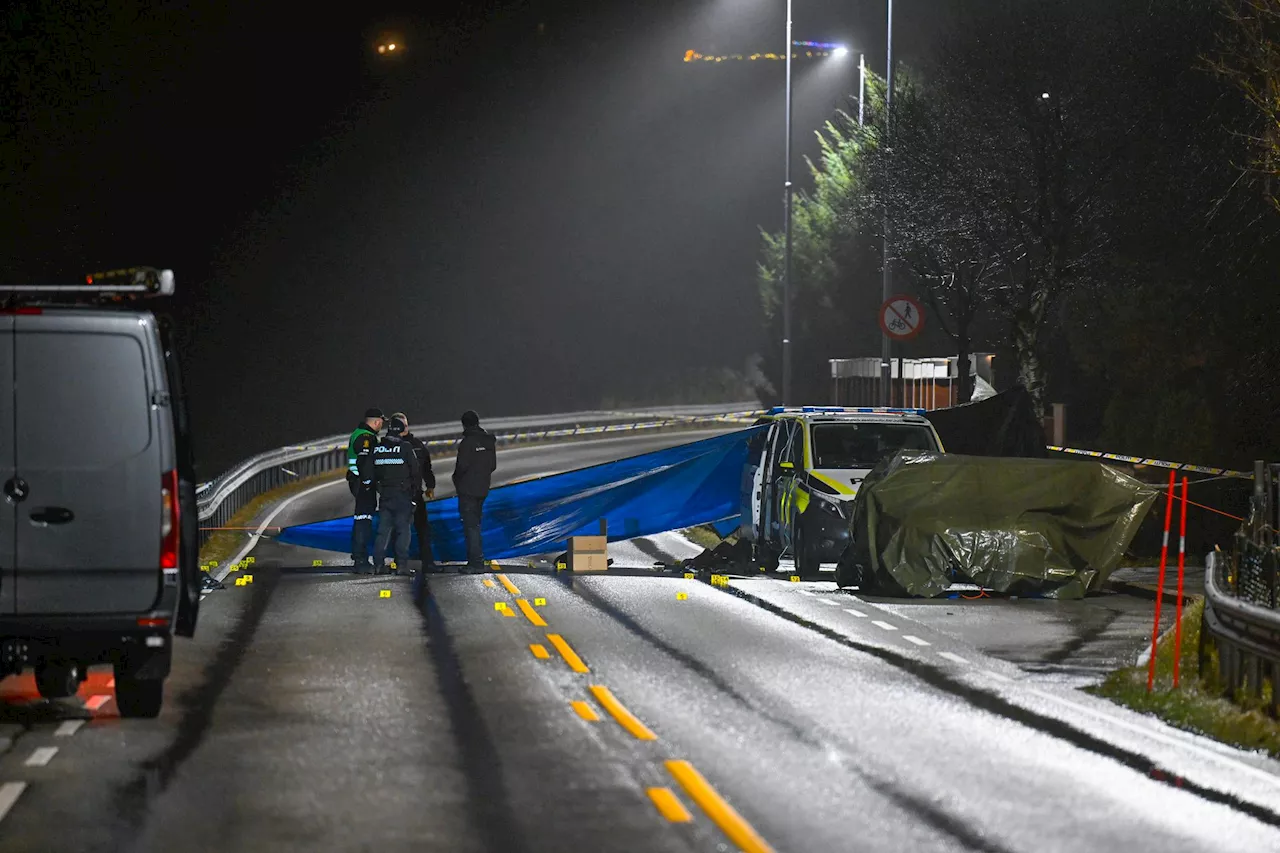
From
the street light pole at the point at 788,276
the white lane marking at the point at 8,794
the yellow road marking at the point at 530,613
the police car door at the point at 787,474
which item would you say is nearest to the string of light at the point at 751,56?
the street light pole at the point at 788,276

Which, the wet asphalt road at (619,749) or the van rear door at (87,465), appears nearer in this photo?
the wet asphalt road at (619,749)

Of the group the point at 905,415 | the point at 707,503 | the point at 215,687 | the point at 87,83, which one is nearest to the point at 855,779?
the point at 215,687

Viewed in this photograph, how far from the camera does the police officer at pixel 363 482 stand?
72.3ft

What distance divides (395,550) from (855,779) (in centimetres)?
1327

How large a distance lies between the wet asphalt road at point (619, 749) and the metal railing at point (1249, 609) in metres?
0.79

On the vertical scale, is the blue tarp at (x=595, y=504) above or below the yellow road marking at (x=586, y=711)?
above

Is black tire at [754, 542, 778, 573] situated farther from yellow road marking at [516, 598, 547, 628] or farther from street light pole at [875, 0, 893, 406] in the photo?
street light pole at [875, 0, 893, 406]

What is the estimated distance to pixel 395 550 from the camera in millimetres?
22328

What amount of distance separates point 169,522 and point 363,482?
36.7 feet

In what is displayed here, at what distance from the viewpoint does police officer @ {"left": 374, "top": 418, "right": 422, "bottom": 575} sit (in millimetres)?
21875

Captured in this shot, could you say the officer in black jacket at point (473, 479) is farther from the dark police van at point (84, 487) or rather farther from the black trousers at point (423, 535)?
the dark police van at point (84, 487)

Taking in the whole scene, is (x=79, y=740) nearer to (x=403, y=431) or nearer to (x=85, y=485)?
(x=85, y=485)

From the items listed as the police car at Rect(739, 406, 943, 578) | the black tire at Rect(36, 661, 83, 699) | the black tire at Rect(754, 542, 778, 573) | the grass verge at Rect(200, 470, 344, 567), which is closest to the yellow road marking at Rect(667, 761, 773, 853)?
the black tire at Rect(36, 661, 83, 699)

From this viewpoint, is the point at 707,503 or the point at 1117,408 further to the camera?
the point at 1117,408
